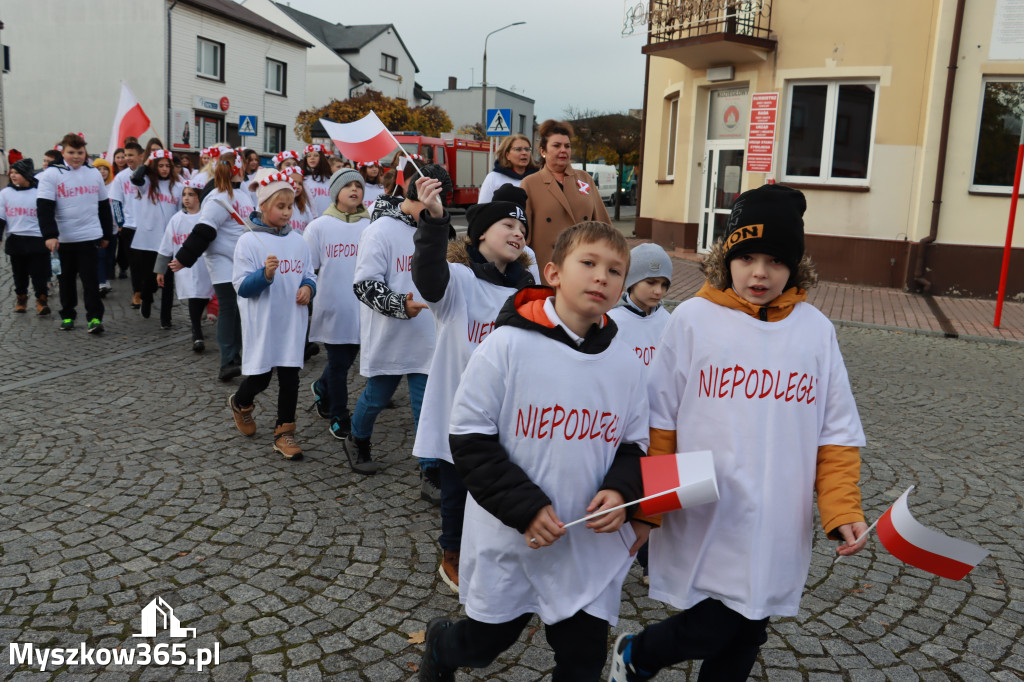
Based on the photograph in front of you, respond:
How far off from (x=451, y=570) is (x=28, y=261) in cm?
891

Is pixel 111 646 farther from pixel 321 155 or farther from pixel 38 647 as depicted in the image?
pixel 321 155

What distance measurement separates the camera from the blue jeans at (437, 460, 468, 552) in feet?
12.4

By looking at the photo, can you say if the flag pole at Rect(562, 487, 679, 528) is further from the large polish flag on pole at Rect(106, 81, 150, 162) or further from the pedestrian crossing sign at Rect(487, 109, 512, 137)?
the pedestrian crossing sign at Rect(487, 109, 512, 137)

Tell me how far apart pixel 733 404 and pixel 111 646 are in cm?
245

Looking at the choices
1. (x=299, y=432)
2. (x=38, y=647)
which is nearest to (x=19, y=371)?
(x=299, y=432)

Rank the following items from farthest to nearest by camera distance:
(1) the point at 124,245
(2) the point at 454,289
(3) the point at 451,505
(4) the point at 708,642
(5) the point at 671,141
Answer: (5) the point at 671,141, (1) the point at 124,245, (3) the point at 451,505, (2) the point at 454,289, (4) the point at 708,642

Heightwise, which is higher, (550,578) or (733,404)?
(733,404)

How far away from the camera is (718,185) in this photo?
58.1 feet

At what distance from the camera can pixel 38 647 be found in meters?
3.19

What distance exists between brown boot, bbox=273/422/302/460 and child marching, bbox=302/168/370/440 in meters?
0.32

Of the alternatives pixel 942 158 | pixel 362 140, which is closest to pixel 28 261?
pixel 362 140

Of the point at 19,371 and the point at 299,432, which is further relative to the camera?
the point at 19,371

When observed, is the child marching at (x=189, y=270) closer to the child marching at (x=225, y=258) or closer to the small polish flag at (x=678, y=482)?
the child marching at (x=225, y=258)

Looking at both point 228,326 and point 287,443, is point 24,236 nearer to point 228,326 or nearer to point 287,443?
point 228,326
